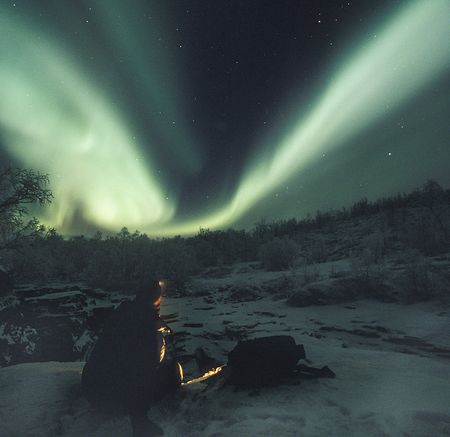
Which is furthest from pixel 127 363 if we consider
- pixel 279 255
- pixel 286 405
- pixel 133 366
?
pixel 279 255

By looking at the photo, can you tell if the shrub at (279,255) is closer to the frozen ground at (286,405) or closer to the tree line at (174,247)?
the tree line at (174,247)

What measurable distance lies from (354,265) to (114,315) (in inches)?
749

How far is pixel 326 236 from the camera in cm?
5969

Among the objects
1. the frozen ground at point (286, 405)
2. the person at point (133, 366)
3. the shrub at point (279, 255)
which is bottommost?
the frozen ground at point (286, 405)

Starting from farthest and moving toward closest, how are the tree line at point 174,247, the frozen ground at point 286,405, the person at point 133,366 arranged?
the tree line at point 174,247 < the person at point 133,366 < the frozen ground at point 286,405

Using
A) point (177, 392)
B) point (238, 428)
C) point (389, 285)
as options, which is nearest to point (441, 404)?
point (238, 428)

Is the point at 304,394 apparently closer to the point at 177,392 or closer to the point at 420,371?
the point at 177,392

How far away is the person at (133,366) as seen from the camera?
504 cm

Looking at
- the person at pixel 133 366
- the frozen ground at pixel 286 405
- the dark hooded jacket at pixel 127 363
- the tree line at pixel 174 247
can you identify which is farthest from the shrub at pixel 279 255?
the dark hooded jacket at pixel 127 363

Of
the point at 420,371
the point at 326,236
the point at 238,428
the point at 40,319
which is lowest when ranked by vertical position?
the point at 420,371

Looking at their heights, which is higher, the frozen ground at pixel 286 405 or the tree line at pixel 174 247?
the tree line at pixel 174 247

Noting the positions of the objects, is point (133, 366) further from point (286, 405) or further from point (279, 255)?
point (279, 255)

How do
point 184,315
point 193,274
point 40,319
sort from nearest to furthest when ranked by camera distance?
1. point 40,319
2. point 184,315
3. point 193,274

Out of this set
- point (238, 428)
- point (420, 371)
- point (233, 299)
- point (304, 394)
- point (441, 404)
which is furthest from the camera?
point (233, 299)
